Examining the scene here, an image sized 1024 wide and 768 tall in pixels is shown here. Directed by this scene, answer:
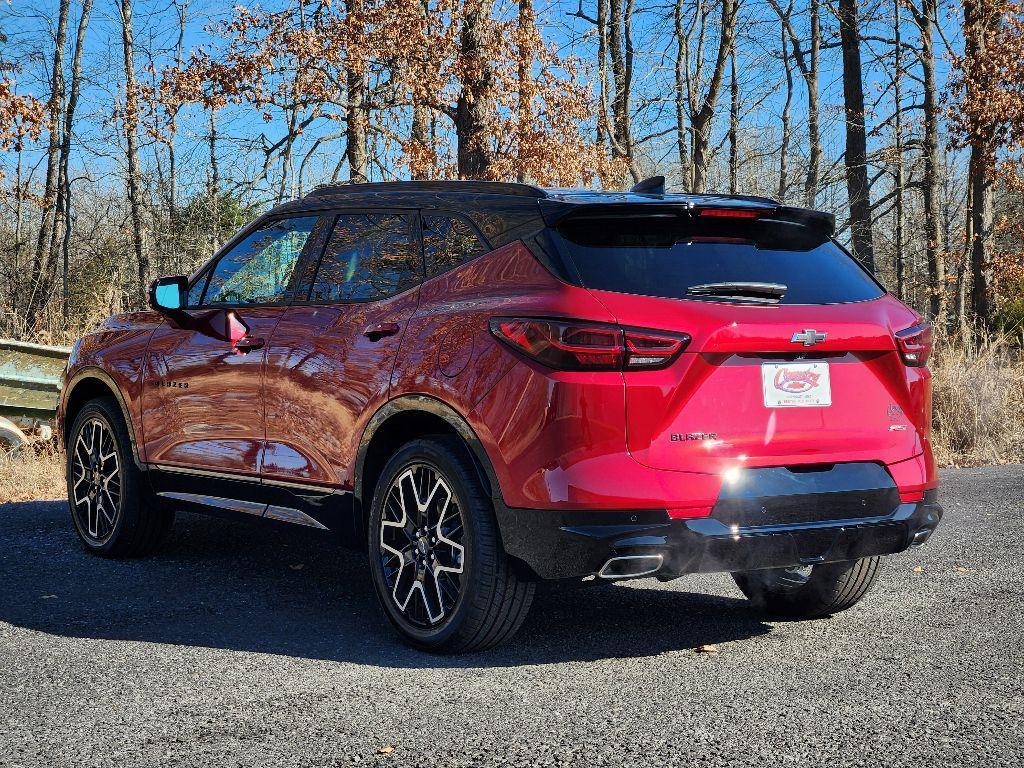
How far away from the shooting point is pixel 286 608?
5.46 meters

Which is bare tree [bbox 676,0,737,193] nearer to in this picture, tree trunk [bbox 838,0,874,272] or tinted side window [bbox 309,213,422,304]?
tree trunk [bbox 838,0,874,272]

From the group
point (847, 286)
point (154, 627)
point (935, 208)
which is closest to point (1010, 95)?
point (935, 208)

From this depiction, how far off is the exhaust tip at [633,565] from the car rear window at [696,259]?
930 mm

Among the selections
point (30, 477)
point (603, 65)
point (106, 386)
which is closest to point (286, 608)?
point (106, 386)

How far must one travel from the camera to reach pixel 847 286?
4.51 m

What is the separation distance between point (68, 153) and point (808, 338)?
32743 mm

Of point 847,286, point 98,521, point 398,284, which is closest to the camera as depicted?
point 847,286

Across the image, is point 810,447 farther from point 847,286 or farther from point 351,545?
point 351,545

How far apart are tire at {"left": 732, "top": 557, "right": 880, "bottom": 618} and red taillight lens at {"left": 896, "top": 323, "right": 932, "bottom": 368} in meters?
1.01

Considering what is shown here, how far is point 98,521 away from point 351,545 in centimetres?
236

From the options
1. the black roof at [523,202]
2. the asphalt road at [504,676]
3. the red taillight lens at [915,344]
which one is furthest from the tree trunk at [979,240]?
the black roof at [523,202]

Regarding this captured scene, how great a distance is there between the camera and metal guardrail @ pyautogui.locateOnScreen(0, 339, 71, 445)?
35.8 ft

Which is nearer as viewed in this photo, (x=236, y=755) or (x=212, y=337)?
(x=236, y=755)

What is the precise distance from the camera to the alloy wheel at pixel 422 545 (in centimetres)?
447
